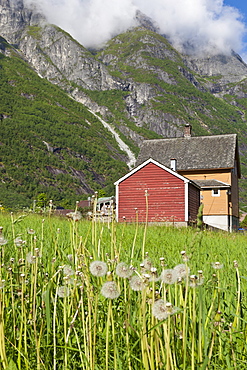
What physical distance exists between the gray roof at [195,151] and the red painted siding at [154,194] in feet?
34.7

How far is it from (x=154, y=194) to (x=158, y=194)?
34 centimetres

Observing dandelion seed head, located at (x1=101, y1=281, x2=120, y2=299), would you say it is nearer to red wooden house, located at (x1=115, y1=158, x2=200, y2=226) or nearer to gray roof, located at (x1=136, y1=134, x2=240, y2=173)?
red wooden house, located at (x1=115, y1=158, x2=200, y2=226)

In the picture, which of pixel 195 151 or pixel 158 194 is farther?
pixel 195 151

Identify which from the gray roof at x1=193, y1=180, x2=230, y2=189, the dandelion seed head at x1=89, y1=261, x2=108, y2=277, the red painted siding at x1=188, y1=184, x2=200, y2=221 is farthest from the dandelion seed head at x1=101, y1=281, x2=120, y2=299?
the gray roof at x1=193, y1=180, x2=230, y2=189

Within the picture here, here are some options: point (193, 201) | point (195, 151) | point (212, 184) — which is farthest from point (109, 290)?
point (195, 151)

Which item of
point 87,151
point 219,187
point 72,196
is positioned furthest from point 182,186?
point 87,151

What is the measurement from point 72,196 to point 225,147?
98659mm

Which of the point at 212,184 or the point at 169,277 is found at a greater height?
the point at 212,184

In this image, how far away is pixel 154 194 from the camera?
1105 inches

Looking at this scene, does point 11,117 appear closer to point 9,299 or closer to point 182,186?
point 182,186

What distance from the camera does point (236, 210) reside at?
134 feet

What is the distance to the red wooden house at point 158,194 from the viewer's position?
88.8 ft

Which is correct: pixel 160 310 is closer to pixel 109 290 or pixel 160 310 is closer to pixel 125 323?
pixel 109 290

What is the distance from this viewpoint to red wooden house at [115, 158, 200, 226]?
27.1m
